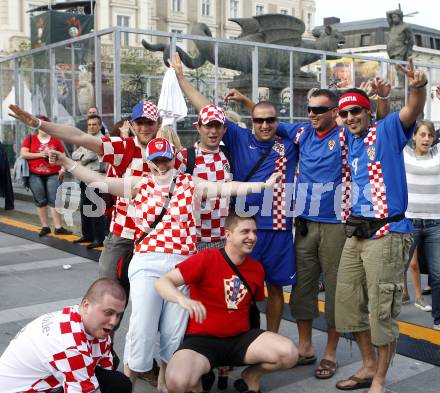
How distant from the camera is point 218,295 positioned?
360 cm

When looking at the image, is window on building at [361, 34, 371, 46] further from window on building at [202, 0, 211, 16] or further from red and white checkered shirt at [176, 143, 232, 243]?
red and white checkered shirt at [176, 143, 232, 243]

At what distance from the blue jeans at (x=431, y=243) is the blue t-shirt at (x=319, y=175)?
1.52 m

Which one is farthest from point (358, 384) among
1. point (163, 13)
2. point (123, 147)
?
point (163, 13)

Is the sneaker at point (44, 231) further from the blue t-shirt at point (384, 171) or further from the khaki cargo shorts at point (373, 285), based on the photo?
the blue t-shirt at point (384, 171)

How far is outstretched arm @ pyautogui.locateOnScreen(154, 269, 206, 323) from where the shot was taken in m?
3.09

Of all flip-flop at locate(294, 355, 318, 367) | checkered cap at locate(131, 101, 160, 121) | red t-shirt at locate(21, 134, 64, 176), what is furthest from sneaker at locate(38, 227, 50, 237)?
flip-flop at locate(294, 355, 318, 367)

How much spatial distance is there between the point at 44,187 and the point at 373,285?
6690 mm

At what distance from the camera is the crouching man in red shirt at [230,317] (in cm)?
349

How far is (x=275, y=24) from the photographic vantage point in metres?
16.9

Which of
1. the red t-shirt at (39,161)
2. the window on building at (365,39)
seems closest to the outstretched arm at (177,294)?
the red t-shirt at (39,161)

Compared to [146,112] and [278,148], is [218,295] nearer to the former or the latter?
[278,148]

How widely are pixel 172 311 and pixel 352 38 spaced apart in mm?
81994

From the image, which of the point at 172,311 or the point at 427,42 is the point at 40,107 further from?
the point at 427,42

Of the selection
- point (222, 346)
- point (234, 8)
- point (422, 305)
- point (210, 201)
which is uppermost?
point (234, 8)
